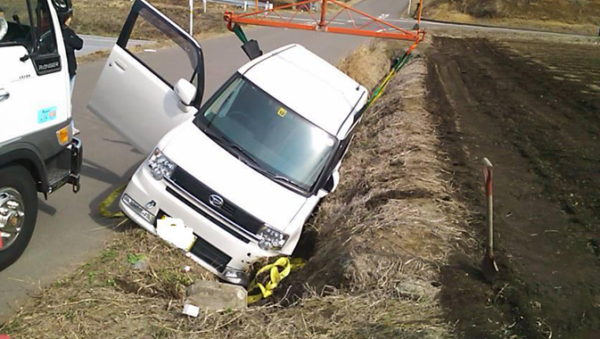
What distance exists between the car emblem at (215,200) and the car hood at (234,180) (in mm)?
50

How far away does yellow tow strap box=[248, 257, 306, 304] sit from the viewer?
19.5 feet

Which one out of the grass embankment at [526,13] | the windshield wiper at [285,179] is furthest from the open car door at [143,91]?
the grass embankment at [526,13]

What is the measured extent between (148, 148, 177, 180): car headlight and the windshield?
0.63 meters

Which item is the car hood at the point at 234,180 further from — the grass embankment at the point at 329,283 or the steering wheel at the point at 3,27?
the steering wheel at the point at 3,27

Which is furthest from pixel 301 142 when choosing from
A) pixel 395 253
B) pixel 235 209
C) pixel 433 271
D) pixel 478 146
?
pixel 478 146

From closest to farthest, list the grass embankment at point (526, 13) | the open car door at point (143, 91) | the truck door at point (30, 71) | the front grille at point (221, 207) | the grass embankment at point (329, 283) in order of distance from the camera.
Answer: the grass embankment at point (329, 283) → the truck door at point (30, 71) → the front grille at point (221, 207) → the open car door at point (143, 91) → the grass embankment at point (526, 13)

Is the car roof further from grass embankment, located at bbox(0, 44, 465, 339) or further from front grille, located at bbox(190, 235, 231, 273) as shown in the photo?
front grille, located at bbox(190, 235, 231, 273)

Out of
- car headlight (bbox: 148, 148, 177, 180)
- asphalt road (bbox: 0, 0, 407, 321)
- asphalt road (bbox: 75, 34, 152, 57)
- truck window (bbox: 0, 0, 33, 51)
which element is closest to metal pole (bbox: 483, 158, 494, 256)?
car headlight (bbox: 148, 148, 177, 180)

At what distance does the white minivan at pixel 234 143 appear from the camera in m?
6.02

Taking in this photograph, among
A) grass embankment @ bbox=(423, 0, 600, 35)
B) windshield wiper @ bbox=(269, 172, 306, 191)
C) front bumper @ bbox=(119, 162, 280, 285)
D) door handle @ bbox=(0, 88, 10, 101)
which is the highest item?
door handle @ bbox=(0, 88, 10, 101)

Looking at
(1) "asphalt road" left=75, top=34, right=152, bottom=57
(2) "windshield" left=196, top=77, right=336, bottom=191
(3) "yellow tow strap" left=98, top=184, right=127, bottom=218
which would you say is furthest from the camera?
(1) "asphalt road" left=75, top=34, right=152, bottom=57

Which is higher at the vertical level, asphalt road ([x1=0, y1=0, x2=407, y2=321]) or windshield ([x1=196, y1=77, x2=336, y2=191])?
windshield ([x1=196, y1=77, x2=336, y2=191])

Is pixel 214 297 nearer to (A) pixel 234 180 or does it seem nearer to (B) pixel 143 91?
(A) pixel 234 180

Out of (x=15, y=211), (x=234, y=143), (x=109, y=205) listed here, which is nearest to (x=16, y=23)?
(x=15, y=211)
